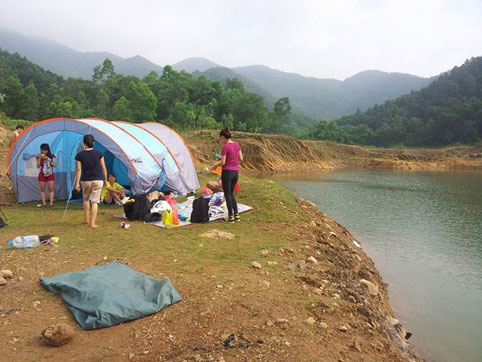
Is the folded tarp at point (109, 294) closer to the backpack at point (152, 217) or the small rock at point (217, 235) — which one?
the small rock at point (217, 235)

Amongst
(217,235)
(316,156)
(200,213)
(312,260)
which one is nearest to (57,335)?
(217,235)

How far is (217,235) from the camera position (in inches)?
279

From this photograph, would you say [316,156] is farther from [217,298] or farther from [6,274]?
[6,274]

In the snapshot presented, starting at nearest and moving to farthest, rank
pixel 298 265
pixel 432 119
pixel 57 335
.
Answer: pixel 57 335 < pixel 298 265 < pixel 432 119

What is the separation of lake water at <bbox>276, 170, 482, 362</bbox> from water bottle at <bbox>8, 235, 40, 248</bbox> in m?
Answer: 6.96

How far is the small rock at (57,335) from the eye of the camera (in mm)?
3371

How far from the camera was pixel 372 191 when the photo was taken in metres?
22.4

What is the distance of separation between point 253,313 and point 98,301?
185 centimetres

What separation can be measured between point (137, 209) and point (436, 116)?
229 feet

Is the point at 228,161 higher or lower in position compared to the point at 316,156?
higher

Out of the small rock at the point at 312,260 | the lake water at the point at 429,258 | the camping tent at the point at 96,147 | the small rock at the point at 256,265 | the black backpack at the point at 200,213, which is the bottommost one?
the lake water at the point at 429,258

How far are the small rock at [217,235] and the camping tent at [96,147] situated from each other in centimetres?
317

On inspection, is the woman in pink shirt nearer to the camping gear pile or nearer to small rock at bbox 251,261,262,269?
the camping gear pile

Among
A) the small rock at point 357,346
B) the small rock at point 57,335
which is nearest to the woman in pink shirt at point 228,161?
the small rock at point 357,346
